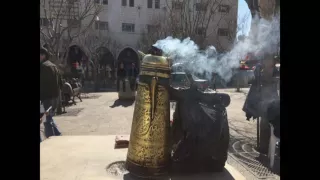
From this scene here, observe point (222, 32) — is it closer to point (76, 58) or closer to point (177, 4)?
point (177, 4)

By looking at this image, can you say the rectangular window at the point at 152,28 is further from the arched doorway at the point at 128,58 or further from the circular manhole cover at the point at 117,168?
the circular manhole cover at the point at 117,168

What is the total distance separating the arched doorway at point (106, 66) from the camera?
24344 mm

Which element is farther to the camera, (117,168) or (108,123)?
(108,123)

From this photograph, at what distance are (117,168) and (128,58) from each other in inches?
901

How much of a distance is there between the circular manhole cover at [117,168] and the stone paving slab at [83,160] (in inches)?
1.4

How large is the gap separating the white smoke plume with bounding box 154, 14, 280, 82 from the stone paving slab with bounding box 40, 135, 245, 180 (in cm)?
143

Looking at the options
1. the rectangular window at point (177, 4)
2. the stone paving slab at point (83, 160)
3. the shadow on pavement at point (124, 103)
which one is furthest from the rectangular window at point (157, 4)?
the stone paving slab at point (83, 160)

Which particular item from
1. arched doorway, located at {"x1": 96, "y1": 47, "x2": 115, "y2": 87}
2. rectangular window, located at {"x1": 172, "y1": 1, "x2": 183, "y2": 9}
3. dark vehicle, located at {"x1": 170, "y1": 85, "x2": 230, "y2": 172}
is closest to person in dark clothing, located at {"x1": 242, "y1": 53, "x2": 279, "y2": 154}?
dark vehicle, located at {"x1": 170, "y1": 85, "x2": 230, "y2": 172}

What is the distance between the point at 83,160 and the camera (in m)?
3.36

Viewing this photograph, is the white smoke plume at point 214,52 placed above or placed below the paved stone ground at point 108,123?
above

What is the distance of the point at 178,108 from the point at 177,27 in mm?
10700

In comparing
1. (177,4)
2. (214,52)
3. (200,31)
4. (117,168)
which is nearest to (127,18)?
(177,4)
